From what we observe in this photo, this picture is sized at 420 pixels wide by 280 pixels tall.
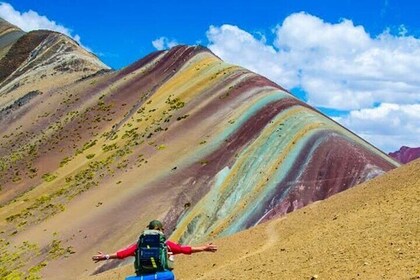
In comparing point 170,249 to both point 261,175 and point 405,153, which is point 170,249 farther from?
point 405,153

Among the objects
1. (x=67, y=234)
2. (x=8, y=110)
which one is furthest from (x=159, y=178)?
(x=8, y=110)

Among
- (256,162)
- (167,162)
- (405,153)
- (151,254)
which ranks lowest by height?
(151,254)

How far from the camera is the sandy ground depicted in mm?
12938

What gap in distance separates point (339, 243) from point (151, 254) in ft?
25.6

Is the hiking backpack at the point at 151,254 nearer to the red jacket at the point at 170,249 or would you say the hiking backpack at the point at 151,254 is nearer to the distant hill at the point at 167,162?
→ the red jacket at the point at 170,249

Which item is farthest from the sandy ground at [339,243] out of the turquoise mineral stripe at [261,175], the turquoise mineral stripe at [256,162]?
the turquoise mineral stripe at [256,162]

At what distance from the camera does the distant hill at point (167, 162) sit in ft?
117

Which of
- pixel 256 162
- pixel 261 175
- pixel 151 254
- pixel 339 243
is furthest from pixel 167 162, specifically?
pixel 151 254

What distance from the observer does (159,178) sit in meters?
41.2

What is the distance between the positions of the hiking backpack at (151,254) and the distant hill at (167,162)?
24.1 metres

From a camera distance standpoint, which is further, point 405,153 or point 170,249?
point 405,153

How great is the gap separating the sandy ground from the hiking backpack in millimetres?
5254

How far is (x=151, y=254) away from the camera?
28.2 ft

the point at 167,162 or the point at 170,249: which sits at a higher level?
the point at 167,162
